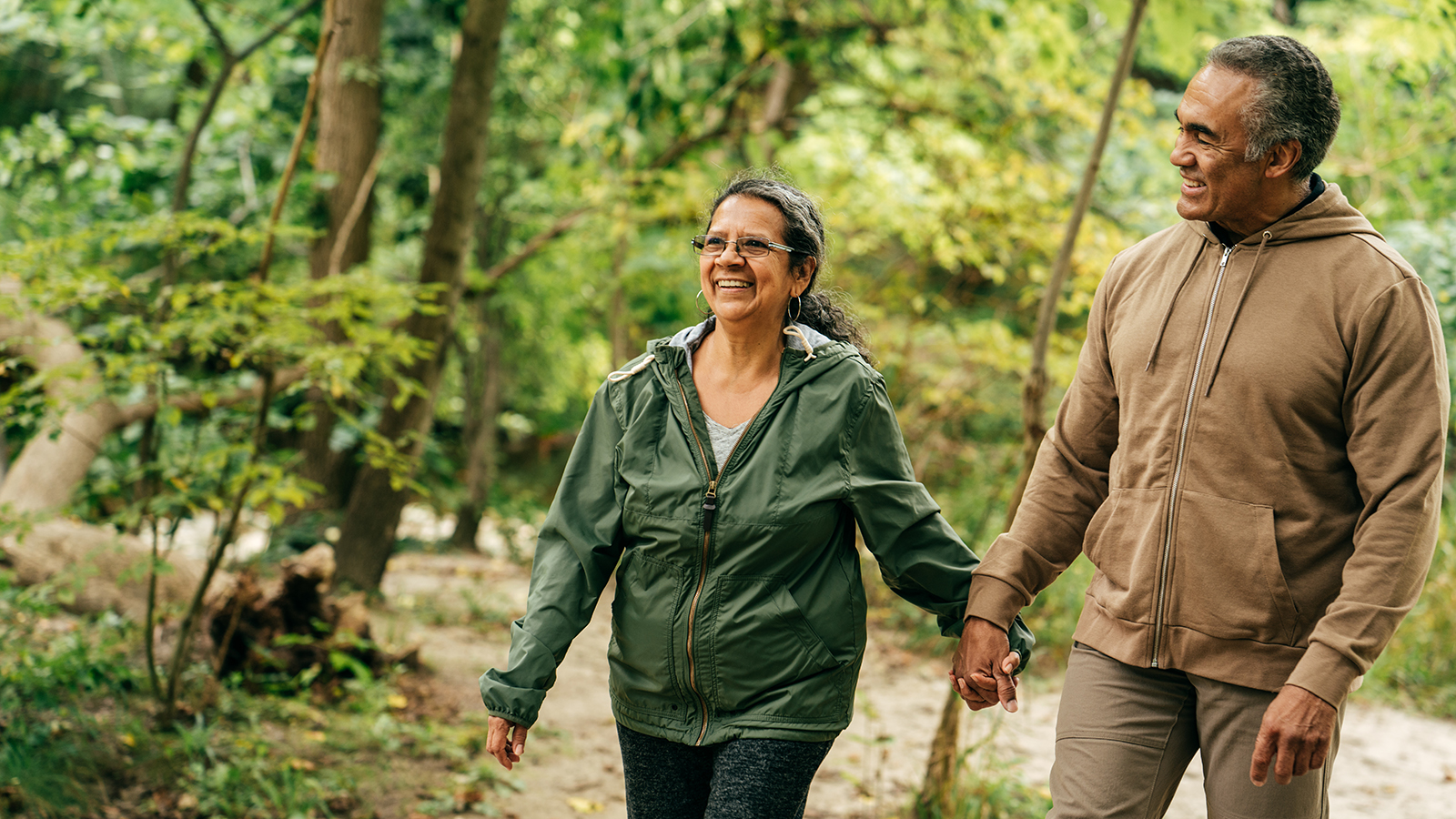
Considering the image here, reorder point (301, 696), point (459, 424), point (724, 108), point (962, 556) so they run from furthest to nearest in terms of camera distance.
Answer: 1. point (459, 424)
2. point (724, 108)
3. point (301, 696)
4. point (962, 556)

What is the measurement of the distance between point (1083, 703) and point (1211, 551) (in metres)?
0.42

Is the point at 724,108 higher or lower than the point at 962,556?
higher

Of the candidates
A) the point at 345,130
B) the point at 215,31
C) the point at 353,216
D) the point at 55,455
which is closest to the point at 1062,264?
the point at 353,216

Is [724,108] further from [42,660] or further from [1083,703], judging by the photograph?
[1083,703]

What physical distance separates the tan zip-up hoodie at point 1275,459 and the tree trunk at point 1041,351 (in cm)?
130

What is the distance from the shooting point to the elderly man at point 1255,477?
5.74 ft

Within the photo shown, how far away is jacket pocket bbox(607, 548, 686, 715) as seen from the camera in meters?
2.15

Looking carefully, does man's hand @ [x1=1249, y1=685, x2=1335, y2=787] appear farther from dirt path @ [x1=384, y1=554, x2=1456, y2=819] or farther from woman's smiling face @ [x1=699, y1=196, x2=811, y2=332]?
dirt path @ [x1=384, y1=554, x2=1456, y2=819]

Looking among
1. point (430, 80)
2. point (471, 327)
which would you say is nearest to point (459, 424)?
point (471, 327)

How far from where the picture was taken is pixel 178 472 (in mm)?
4051

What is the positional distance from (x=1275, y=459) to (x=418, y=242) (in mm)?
9853

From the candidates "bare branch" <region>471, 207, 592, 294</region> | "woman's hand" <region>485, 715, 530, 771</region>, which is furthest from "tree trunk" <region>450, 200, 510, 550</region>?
"woman's hand" <region>485, 715, 530, 771</region>

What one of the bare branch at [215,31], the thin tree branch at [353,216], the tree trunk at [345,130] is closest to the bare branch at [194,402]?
the tree trunk at [345,130]

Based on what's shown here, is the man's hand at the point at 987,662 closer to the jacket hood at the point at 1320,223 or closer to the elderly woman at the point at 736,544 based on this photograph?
the elderly woman at the point at 736,544
